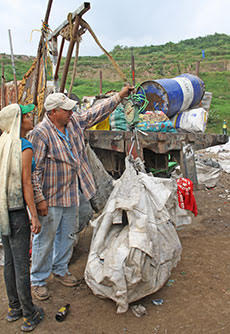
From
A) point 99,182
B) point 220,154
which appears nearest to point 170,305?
point 99,182

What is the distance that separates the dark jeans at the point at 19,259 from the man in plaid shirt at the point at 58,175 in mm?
214

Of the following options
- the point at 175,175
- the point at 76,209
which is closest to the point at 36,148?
the point at 76,209

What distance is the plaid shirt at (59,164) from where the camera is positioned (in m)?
2.31

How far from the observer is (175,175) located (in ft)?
14.0

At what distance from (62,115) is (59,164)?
1.31 ft

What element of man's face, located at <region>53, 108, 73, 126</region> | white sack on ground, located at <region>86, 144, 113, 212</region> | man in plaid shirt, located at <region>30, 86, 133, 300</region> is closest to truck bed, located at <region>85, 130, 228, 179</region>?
white sack on ground, located at <region>86, 144, 113, 212</region>

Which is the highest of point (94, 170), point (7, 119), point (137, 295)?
point (7, 119)

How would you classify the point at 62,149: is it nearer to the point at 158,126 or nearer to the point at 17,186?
the point at 17,186

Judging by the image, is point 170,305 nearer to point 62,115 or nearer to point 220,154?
point 62,115

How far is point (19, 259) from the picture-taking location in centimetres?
203

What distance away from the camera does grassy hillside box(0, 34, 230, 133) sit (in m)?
18.5

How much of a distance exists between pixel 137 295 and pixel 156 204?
0.70 m

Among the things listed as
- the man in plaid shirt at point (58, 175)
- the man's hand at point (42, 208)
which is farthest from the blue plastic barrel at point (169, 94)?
the man's hand at point (42, 208)

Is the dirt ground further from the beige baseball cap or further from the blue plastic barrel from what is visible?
the blue plastic barrel
